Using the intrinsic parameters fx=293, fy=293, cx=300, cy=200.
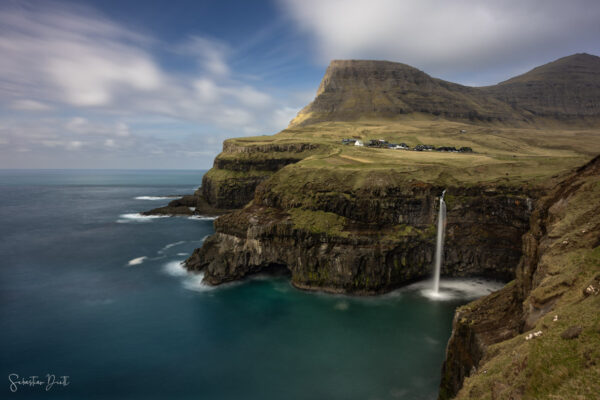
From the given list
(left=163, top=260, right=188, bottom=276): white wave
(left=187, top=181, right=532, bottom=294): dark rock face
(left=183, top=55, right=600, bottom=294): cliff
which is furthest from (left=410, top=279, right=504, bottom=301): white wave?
(left=163, top=260, right=188, bottom=276): white wave

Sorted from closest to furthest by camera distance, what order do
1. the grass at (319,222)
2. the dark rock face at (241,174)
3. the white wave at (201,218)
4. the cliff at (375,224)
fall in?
the cliff at (375,224), the grass at (319,222), the white wave at (201,218), the dark rock face at (241,174)

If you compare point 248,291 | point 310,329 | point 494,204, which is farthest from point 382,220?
point 248,291

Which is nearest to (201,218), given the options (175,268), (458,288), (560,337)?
(175,268)

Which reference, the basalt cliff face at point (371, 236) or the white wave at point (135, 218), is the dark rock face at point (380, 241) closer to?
the basalt cliff face at point (371, 236)

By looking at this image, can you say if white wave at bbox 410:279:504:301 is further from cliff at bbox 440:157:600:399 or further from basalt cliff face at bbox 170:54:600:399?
cliff at bbox 440:157:600:399

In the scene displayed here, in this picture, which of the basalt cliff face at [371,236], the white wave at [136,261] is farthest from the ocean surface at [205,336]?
the basalt cliff face at [371,236]

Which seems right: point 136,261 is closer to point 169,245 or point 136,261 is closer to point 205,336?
point 169,245

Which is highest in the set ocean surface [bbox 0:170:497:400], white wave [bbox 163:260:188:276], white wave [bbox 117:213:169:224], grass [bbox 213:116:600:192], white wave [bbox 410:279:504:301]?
grass [bbox 213:116:600:192]
